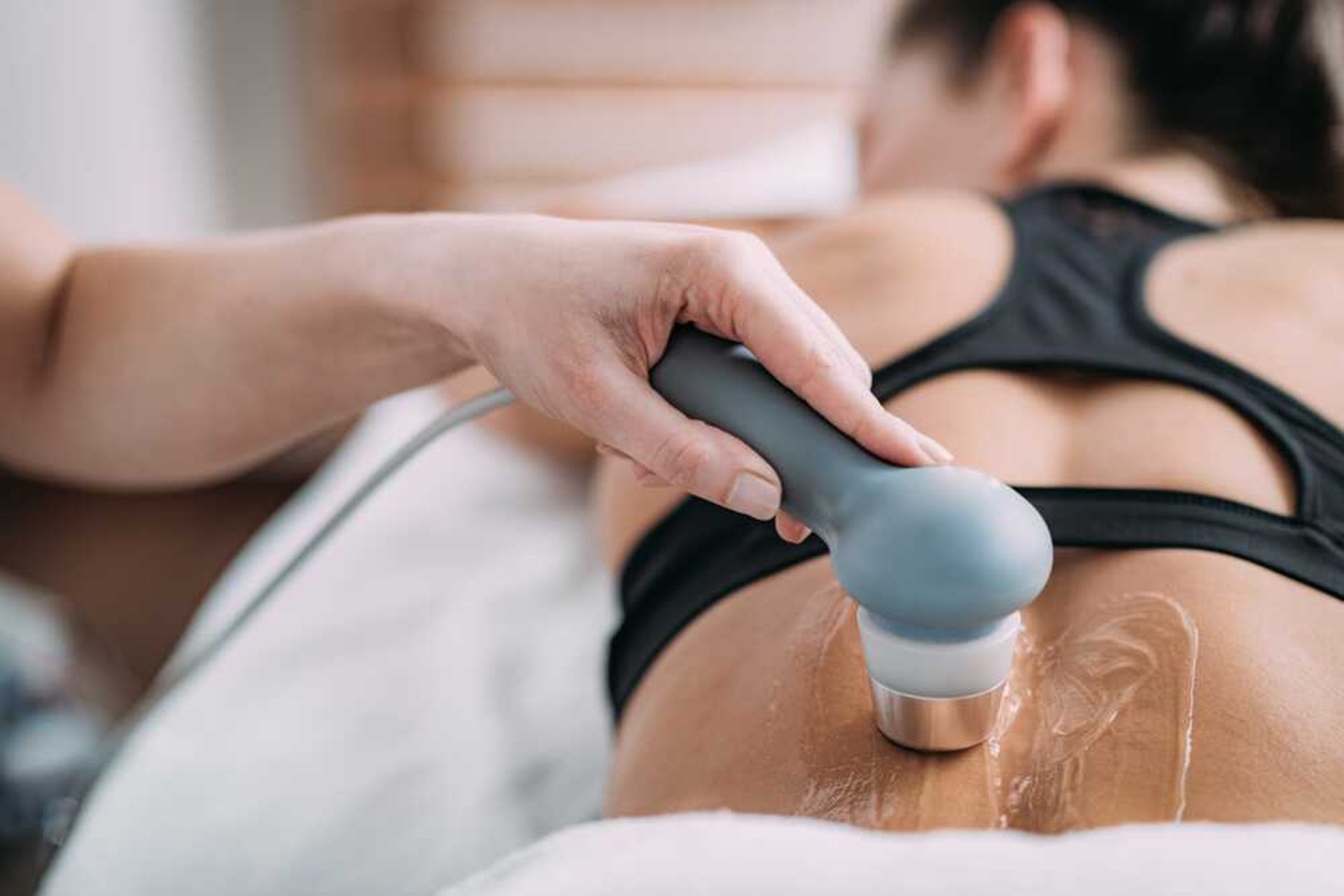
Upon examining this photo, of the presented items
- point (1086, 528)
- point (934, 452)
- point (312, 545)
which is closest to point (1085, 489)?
point (1086, 528)

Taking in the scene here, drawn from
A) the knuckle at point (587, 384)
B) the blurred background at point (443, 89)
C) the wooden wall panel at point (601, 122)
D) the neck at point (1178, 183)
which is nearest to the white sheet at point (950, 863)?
the knuckle at point (587, 384)

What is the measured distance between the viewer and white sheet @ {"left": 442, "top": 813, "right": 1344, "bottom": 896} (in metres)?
0.36

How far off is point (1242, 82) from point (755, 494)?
0.85 meters

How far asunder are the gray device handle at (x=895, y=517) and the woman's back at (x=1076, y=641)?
0.34ft

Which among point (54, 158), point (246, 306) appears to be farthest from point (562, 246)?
point (54, 158)

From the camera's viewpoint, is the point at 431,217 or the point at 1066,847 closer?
the point at 1066,847

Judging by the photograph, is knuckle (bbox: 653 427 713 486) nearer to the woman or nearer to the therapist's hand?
the therapist's hand

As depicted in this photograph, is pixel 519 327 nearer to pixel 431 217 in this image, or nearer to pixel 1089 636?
pixel 431 217

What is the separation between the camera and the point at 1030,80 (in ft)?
3.43

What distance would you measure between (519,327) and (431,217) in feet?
0.30

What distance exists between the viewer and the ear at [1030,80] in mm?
1045

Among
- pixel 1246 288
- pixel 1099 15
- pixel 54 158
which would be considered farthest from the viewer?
pixel 54 158

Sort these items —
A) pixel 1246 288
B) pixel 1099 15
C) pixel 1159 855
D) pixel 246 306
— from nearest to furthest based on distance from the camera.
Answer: pixel 1159 855
pixel 246 306
pixel 1246 288
pixel 1099 15

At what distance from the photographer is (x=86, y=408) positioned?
666 millimetres
